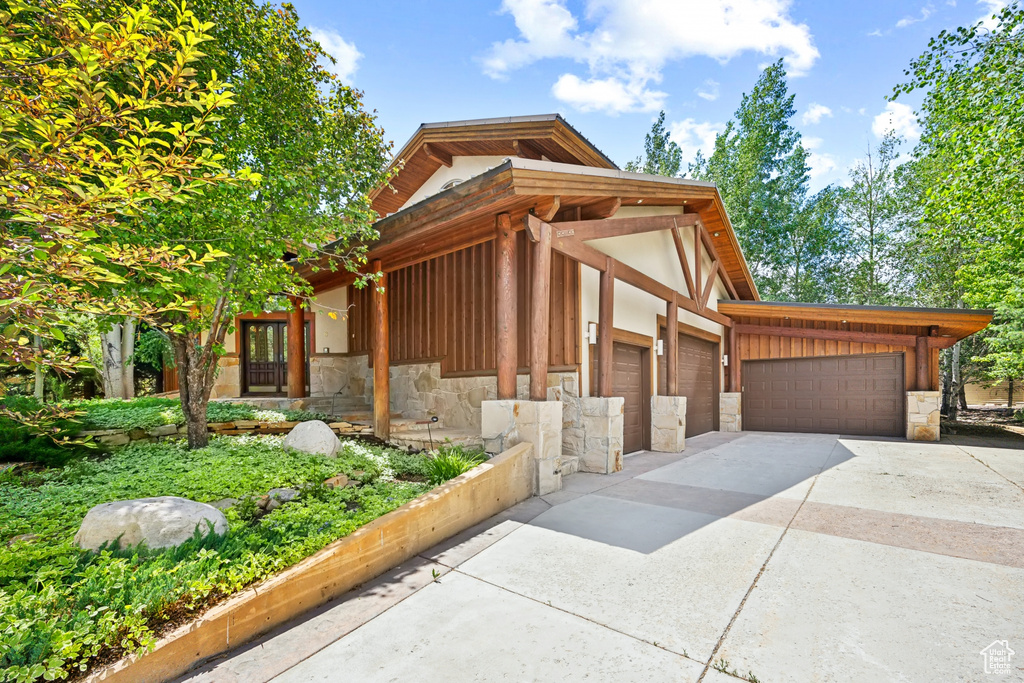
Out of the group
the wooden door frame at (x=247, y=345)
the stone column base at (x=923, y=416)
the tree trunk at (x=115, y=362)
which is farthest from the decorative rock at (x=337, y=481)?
the stone column base at (x=923, y=416)

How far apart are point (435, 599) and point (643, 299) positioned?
641cm

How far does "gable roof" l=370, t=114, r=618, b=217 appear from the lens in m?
7.21

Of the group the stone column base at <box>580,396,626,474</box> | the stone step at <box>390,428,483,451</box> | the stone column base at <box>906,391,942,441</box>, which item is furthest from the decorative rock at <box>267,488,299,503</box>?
the stone column base at <box>906,391,942,441</box>

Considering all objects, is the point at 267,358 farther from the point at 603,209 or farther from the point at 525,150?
the point at 603,209

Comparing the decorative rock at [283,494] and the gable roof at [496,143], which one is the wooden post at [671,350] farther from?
the decorative rock at [283,494]

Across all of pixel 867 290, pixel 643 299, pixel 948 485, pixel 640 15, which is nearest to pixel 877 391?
pixel 948 485

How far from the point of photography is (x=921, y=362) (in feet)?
30.8

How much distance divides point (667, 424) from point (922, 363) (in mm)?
6224

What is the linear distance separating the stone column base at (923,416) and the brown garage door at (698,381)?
12.6ft

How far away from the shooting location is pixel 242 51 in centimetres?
537

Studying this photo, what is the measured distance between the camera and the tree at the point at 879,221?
56.9 ft

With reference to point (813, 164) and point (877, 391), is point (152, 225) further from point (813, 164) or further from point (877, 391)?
point (813, 164)

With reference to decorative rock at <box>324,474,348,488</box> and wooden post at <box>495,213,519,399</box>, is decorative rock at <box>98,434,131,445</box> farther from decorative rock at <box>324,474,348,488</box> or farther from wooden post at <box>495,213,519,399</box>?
wooden post at <box>495,213,519,399</box>

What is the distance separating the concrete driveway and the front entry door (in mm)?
8924
